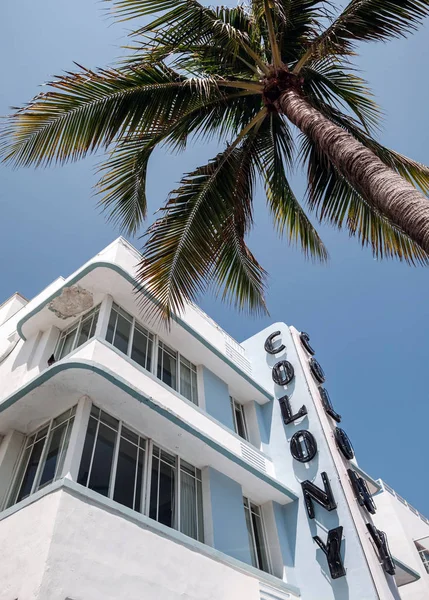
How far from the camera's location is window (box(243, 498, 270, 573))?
36.2ft

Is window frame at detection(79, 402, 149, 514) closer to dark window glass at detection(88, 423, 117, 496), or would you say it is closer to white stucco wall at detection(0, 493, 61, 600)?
dark window glass at detection(88, 423, 117, 496)

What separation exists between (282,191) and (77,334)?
6084mm

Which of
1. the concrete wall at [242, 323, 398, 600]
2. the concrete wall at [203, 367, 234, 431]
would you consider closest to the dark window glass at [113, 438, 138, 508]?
the concrete wall at [203, 367, 234, 431]

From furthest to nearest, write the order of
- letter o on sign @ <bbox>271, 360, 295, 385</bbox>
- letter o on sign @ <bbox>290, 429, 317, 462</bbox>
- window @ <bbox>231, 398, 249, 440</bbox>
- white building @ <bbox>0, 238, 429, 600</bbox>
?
letter o on sign @ <bbox>271, 360, 295, 385</bbox> < window @ <bbox>231, 398, 249, 440</bbox> < letter o on sign @ <bbox>290, 429, 317, 462</bbox> < white building @ <bbox>0, 238, 429, 600</bbox>

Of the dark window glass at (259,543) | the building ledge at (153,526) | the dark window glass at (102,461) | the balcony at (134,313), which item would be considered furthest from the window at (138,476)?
the balcony at (134,313)

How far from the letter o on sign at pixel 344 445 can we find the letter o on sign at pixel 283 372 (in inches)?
86.6

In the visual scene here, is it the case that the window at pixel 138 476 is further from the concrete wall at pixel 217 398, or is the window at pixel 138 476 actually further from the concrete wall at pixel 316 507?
the concrete wall at pixel 316 507

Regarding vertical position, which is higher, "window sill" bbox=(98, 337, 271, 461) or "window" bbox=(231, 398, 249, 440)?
"window" bbox=(231, 398, 249, 440)

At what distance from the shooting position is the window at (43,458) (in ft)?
27.7

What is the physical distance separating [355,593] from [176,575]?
4.68m

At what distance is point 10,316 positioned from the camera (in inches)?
615

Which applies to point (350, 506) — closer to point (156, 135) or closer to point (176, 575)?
point (176, 575)

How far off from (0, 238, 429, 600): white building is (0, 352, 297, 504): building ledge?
4cm

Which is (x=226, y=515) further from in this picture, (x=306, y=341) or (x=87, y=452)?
(x=306, y=341)
